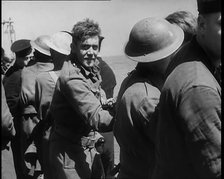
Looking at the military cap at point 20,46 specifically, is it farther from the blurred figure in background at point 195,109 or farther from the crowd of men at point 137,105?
the blurred figure in background at point 195,109

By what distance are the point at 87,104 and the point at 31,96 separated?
1788mm

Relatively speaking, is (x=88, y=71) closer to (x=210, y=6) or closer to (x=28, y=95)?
(x=28, y=95)

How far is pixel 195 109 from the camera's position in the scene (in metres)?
1.79

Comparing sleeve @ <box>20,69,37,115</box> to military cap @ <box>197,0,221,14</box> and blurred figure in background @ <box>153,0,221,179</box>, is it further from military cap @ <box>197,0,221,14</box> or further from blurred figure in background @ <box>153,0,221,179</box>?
military cap @ <box>197,0,221,14</box>

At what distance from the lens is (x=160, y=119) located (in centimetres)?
203

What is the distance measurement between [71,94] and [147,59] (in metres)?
0.89

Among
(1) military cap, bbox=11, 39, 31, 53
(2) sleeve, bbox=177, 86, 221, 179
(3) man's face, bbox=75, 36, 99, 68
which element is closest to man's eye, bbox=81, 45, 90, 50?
(3) man's face, bbox=75, 36, 99, 68

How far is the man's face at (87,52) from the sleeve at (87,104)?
0.23 meters

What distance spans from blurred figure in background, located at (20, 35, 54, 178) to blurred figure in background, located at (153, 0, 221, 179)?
2.72 meters

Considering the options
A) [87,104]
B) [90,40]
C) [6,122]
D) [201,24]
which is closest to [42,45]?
[90,40]

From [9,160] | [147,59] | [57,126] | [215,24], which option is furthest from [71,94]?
[9,160]

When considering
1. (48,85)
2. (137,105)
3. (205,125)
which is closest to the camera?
(205,125)

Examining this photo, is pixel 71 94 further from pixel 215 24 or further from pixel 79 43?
pixel 215 24

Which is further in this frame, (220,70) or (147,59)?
(147,59)
